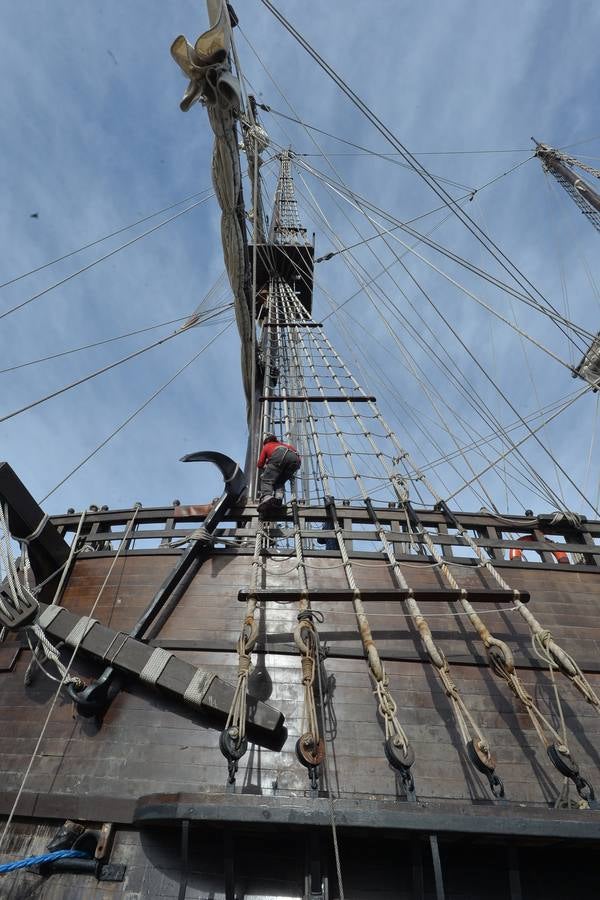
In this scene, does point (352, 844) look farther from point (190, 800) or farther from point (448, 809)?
point (190, 800)

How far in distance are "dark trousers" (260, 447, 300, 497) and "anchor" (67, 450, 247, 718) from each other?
11.2 inches

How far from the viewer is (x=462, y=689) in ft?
13.4

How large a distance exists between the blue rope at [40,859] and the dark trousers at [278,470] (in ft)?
11.1

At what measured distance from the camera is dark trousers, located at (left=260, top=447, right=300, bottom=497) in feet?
19.0

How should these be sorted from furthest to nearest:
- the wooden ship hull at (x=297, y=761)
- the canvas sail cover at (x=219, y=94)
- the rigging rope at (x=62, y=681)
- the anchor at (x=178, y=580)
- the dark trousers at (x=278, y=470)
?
the canvas sail cover at (x=219, y=94)
the dark trousers at (x=278, y=470)
the anchor at (x=178, y=580)
the rigging rope at (x=62, y=681)
the wooden ship hull at (x=297, y=761)

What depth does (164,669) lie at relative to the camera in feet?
12.6

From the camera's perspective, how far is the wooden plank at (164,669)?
3.54 m

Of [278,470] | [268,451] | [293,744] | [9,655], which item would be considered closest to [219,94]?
[268,451]

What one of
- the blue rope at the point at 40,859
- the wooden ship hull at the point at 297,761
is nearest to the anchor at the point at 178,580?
the wooden ship hull at the point at 297,761

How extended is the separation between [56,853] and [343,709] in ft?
6.69

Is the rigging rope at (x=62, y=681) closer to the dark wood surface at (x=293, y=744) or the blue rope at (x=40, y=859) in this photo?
the dark wood surface at (x=293, y=744)

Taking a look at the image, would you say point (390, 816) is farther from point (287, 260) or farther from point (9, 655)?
point (287, 260)

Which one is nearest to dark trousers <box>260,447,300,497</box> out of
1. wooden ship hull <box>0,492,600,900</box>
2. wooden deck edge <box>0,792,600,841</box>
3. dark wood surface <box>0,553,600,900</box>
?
wooden ship hull <box>0,492,600,900</box>

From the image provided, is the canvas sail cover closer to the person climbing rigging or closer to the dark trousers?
the person climbing rigging
